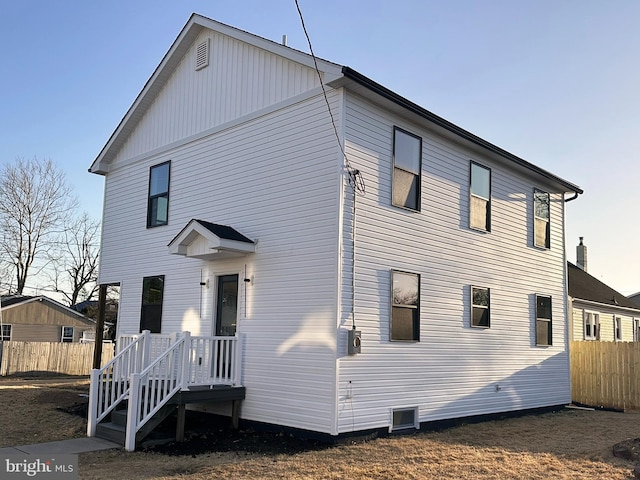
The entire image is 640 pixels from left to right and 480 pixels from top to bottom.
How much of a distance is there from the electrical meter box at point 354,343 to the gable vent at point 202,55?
22.6ft

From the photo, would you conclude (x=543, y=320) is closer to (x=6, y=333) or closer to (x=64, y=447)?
(x=64, y=447)

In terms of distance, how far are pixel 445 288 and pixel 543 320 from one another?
451cm

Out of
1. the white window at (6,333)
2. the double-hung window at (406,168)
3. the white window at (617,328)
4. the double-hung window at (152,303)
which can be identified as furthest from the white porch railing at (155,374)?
the white window at (6,333)

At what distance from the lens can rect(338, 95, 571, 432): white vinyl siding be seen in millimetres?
10398

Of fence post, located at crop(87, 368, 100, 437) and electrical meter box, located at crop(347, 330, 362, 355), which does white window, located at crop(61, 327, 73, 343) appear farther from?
electrical meter box, located at crop(347, 330, 362, 355)

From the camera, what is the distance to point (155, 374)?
33.7 feet

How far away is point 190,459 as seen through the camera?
8.81 m

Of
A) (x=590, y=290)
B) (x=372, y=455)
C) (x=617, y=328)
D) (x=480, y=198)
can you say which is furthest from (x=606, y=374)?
(x=372, y=455)

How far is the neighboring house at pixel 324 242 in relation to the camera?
10227 mm

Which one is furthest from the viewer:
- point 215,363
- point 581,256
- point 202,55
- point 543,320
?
point 581,256

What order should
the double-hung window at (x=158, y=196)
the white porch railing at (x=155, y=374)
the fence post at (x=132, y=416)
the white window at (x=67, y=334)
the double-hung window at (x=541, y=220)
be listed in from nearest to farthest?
the fence post at (x=132, y=416), the white porch railing at (x=155, y=374), the double-hung window at (x=158, y=196), the double-hung window at (x=541, y=220), the white window at (x=67, y=334)

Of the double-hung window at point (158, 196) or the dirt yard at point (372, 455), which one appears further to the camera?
the double-hung window at point (158, 196)

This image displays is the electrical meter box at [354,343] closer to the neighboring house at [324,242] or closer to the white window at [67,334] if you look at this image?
the neighboring house at [324,242]

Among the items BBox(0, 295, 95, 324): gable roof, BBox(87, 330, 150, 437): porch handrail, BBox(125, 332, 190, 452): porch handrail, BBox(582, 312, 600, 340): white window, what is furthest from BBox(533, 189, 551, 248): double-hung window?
BBox(0, 295, 95, 324): gable roof
